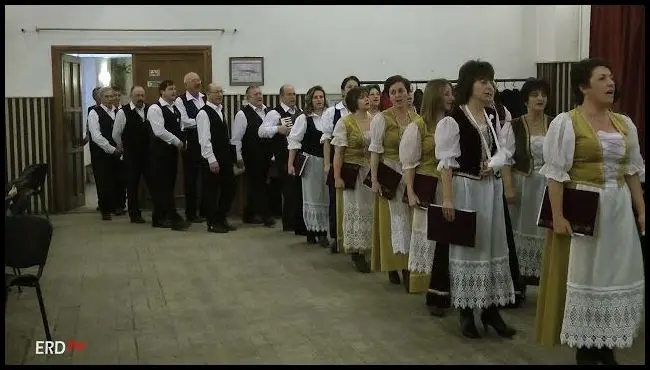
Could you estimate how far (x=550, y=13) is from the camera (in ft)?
32.0

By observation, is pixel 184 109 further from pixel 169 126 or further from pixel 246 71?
pixel 246 71

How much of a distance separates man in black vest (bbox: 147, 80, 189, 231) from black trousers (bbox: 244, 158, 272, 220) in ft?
2.38

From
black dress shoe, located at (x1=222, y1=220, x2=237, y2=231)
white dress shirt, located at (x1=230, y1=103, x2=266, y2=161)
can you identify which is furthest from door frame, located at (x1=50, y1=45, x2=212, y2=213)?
black dress shoe, located at (x1=222, y1=220, x2=237, y2=231)

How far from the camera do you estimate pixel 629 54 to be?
318 inches

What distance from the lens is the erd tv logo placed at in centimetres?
405

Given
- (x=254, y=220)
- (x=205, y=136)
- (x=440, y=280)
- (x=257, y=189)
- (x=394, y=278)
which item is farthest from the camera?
(x=254, y=220)

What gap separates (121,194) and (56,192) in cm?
83

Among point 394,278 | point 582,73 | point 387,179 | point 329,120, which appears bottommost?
point 394,278

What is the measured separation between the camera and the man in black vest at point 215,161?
7.86 m

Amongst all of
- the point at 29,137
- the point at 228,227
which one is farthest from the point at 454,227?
the point at 29,137

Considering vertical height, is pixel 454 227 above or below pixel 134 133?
below

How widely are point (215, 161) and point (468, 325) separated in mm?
4204

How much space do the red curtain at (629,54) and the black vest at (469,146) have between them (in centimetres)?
420

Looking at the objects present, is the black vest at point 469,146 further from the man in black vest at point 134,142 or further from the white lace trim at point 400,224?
Answer: the man in black vest at point 134,142
